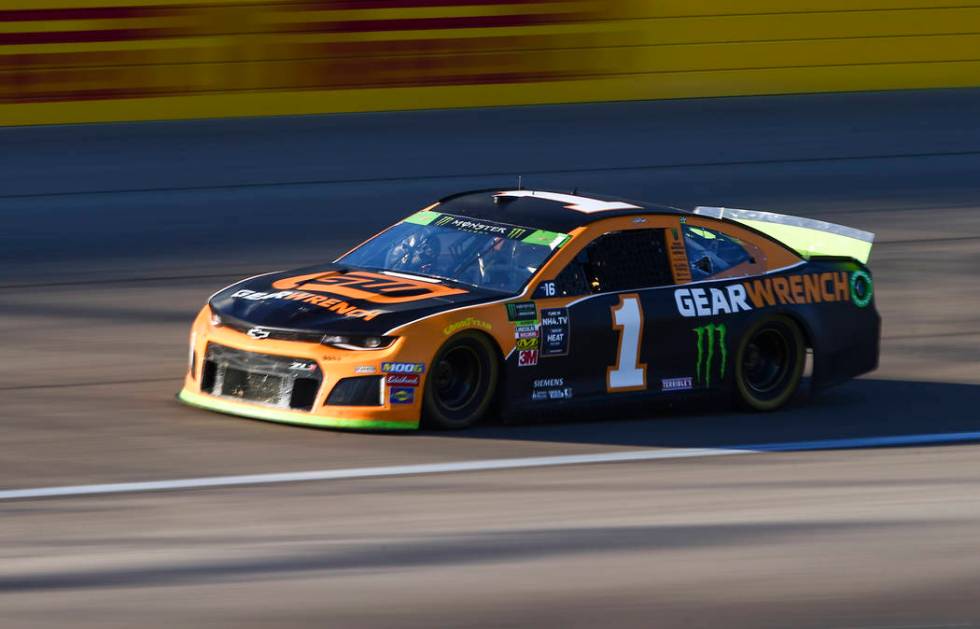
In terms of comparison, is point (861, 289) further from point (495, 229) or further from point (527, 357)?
point (527, 357)

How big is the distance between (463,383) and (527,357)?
0.38m

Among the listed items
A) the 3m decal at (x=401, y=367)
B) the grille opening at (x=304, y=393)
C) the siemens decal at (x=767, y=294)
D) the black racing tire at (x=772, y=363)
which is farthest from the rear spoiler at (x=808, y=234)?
the grille opening at (x=304, y=393)

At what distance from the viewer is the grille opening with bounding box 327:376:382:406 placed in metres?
9.14

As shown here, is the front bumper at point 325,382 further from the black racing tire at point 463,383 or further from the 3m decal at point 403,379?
the black racing tire at point 463,383

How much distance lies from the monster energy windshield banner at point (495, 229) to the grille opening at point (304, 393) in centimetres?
154

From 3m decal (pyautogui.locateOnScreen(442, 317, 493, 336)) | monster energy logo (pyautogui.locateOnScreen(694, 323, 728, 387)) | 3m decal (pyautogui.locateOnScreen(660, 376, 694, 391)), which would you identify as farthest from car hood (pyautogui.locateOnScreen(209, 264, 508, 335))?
monster energy logo (pyautogui.locateOnScreen(694, 323, 728, 387))

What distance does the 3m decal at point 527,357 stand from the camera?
9539mm

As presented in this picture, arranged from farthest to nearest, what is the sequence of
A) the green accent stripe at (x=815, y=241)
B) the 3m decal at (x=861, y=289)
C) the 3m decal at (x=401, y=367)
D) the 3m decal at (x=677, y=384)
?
the green accent stripe at (x=815, y=241), the 3m decal at (x=861, y=289), the 3m decal at (x=677, y=384), the 3m decal at (x=401, y=367)

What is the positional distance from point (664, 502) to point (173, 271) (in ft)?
25.3

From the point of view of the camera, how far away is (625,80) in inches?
863

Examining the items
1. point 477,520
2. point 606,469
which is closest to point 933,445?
point 606,469

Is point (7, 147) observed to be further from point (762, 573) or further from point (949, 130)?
point (762, 573)

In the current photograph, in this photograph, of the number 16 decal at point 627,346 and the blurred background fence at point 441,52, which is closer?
the number 16 decal at point 627,346

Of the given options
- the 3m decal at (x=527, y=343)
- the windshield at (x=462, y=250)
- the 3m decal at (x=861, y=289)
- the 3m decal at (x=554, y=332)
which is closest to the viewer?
the 3m decal at (x=527, y=343)
